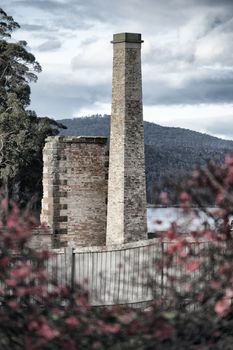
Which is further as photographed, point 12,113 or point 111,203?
point 12,113

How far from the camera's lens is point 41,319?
645cm

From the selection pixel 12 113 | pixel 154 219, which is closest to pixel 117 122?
pixel 12 113

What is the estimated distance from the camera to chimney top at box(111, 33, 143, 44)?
31.1m

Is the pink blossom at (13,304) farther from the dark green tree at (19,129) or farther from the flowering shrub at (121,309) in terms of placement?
the dark green tree at (19,129)

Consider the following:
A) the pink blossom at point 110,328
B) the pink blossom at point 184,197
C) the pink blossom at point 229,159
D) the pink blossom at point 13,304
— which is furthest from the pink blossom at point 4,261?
the pink blossom at point 229,159

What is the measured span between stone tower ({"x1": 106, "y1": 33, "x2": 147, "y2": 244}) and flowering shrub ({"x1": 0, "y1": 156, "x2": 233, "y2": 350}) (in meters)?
22.8

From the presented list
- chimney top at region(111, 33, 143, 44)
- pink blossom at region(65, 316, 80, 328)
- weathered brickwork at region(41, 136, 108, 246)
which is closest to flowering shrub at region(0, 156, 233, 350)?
pink blossom at region(65, 316, 80, 328)

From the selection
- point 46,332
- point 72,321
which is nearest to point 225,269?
point 72,321

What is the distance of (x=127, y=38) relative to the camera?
31.1 meters

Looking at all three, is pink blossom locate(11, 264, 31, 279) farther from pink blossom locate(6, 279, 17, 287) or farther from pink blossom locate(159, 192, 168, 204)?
pink blossom locate(159, 192, 168, 204)

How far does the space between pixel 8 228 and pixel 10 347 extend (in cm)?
101

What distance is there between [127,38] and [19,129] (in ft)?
47.3

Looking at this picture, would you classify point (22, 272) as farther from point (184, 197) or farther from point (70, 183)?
point (70, 183)

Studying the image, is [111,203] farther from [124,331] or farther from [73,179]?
[124,331]
